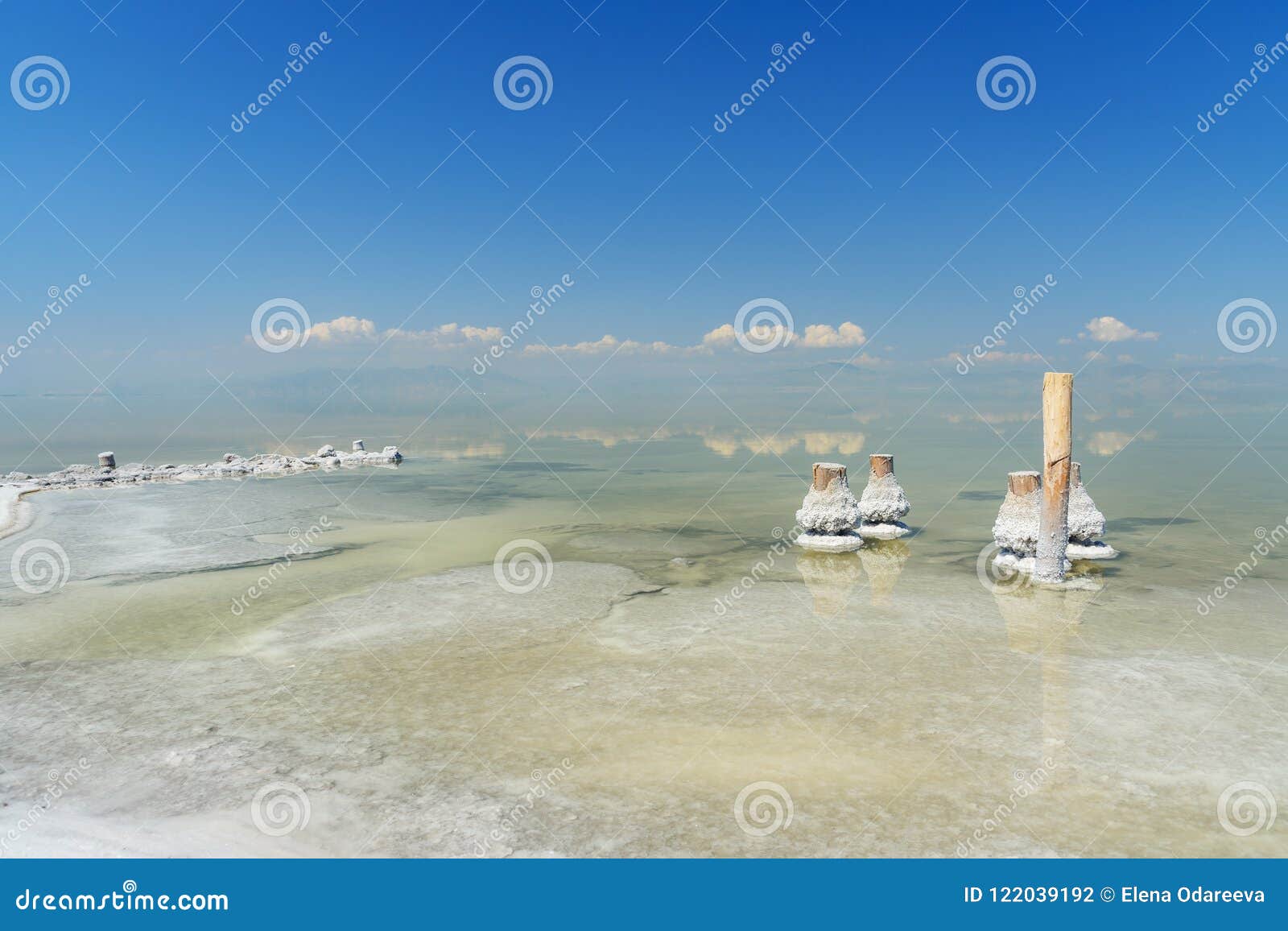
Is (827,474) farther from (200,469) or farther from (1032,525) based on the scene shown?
(200,469)

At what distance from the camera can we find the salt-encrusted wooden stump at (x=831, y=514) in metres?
15.2

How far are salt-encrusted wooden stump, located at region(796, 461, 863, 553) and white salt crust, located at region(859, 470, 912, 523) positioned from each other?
0.98 m

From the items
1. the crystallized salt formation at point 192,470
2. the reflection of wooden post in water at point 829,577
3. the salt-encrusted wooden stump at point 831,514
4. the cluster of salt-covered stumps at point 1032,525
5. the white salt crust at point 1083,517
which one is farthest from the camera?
the crystallized salt formation at point 192,470

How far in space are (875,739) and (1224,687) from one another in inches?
165

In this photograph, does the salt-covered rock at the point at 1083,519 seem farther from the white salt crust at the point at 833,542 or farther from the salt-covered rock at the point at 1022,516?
A: the white salt crust at the point at 833,542

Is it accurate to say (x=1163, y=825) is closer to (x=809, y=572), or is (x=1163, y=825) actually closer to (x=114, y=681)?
(x=809, y=572)

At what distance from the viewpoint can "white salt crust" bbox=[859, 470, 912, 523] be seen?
53.5 ft

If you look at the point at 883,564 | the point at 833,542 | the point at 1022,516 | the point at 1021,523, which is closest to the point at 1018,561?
the point at 1021,523

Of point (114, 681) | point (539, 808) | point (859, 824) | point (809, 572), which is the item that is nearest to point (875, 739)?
point (859, 824)

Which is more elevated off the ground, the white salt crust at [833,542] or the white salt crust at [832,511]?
the white salt crust at [832,511]

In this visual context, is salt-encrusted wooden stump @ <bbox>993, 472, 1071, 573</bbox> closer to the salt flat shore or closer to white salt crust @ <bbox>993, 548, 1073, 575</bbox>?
white salt crust @ <bbox>993, 548, 1073, 575</bbox>

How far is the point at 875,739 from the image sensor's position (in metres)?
6.77

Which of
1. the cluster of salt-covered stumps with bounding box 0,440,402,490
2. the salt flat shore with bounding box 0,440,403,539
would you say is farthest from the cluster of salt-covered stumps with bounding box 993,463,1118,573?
the cluster of salt-covered stumps with bounding box 0,440,402,490

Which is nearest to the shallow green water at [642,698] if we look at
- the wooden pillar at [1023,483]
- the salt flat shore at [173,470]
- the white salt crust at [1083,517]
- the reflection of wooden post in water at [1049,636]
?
the reflection of wooden post in water at [1049,636]
